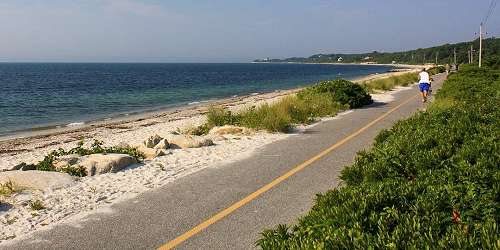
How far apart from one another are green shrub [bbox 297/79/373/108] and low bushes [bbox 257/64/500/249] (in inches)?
706

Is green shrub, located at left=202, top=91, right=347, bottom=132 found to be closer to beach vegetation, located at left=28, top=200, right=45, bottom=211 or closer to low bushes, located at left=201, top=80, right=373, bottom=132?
low bushes, located at left=201, top=80, right=373, bottom=132

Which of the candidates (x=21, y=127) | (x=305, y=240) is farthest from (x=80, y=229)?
(x=21, y=127)

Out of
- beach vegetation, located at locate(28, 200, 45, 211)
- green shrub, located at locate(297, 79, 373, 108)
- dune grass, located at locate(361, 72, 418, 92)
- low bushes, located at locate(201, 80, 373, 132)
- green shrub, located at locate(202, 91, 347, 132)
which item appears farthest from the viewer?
dune grass, located at locate(361, 72, 418, 92)

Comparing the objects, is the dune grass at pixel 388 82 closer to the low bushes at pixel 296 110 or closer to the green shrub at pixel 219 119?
the low bushes at pixel 296 110

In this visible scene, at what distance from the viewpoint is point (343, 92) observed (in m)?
25.7

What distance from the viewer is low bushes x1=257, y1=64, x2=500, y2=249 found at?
353 cm

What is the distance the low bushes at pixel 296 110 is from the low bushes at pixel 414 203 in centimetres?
992

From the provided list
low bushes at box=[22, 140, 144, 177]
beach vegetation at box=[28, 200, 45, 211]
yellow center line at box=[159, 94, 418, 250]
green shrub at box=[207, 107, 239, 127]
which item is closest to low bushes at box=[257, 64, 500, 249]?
yellow center line at box=[159, 94, 418, 250]

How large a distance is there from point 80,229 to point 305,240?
419 centimetres

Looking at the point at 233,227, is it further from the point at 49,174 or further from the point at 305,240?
the point at 49,174

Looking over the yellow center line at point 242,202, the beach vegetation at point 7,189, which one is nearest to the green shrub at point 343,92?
the yellow center line at point 242,202

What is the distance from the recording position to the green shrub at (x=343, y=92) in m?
25.1

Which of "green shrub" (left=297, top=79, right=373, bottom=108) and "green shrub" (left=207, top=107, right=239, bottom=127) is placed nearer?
"green shrub" (left=207, top=107, right=239, bottom=127)

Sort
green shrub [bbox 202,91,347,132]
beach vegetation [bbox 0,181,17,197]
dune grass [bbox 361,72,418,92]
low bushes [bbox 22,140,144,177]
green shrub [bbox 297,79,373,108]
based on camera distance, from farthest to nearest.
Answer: dune grass [bbox 361,72,418,92] → green shrub [bbox 297,79,373,108] → green shrub [bbox 202,91,347,132] → low bushes [bbox 22,140,144,177] → beach vegetation [bbox 0,181,17,197]
